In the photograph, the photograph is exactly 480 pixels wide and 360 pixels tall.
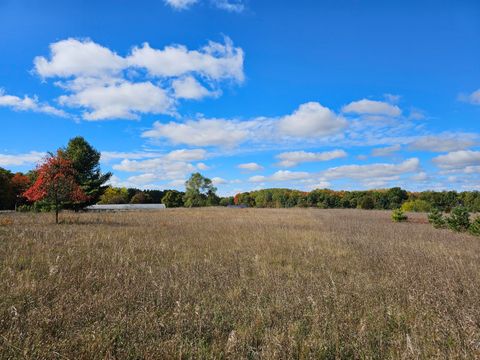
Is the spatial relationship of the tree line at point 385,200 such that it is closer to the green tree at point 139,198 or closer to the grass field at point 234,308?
the green tree at point 139,198

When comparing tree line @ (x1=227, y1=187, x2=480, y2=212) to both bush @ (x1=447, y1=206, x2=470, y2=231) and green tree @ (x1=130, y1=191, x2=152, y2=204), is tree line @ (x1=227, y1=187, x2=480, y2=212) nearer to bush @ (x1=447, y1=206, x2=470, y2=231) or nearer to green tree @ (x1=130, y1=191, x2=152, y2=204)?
green tree @ (x1=130, y1=191, x2=152, y2=204)

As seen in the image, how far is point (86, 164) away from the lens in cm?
3606

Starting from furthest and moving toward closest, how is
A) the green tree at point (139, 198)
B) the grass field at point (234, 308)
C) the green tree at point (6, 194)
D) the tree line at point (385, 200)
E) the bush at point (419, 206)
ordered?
the green tree at point (139, 198) < the tree line at point (385, 200) < the green tree at point (6, 194) < the bush at point (419, 206) < the grass field at point (234, 308)

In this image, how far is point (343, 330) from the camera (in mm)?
4059

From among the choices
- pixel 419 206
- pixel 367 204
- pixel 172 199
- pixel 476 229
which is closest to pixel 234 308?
pixel 476 229

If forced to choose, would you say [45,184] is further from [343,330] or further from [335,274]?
[343,330]

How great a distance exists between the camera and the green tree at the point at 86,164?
34281 millimetres

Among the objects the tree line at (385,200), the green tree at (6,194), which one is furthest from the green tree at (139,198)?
the green tree at (6,194)

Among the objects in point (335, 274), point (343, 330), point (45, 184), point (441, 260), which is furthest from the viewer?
point (45, 184)

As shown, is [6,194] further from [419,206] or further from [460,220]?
[419,206]

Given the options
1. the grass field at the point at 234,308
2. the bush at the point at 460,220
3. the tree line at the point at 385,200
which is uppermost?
the tree line at the point at 385,200

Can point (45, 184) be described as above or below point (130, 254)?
above

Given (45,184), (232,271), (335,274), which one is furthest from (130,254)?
(45,184)

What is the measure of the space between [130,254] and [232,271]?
11.5 feet
